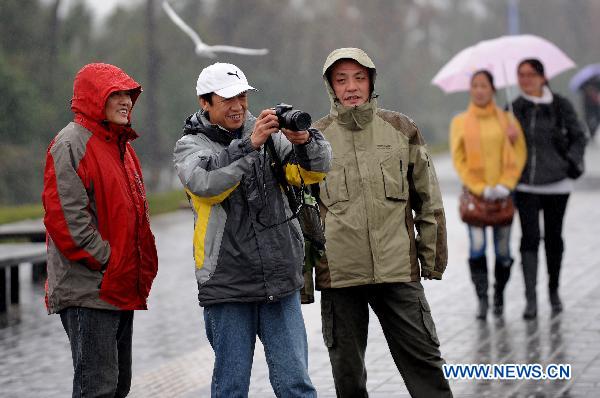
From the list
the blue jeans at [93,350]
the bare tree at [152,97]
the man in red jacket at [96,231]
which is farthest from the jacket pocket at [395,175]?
the bare tree at [152,97]

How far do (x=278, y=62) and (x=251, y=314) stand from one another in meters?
25.8

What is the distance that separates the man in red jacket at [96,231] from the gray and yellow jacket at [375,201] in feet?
2.79

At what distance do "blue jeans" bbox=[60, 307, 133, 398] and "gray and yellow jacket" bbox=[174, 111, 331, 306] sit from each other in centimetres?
43

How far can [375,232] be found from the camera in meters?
6.33

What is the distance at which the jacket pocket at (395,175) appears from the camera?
6348 millimetres

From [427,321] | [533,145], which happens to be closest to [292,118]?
[427,321]

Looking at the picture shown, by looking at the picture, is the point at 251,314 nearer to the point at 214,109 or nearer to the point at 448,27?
the point at 214,109

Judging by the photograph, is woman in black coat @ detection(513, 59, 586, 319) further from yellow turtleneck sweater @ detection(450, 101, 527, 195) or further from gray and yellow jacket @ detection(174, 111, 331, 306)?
gray and yellow jacket @ detection(174, 111, 331, 306)

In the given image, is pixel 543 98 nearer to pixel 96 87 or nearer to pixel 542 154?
pixel 542 154

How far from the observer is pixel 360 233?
6344 mm

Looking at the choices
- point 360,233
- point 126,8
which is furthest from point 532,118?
point 126,8

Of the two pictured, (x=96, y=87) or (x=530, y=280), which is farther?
(x=530, y=280)

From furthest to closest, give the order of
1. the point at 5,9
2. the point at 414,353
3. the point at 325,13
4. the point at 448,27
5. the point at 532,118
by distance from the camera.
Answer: the point at 448,27 < the point at 325,13 < the point at 5,9 < the point at 532,118 < the point at 414,353

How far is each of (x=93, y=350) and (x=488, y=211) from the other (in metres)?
4.76
